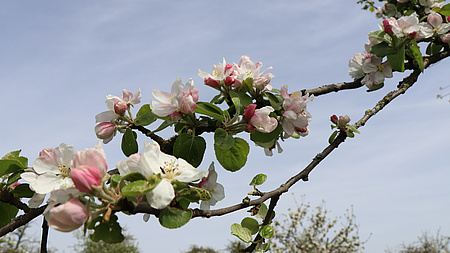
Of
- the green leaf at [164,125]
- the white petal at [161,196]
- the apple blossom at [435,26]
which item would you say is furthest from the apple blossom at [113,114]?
the apple blossom at [435,26]

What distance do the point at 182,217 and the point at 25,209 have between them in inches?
26.9

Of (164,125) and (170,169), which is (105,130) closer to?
(164,125)

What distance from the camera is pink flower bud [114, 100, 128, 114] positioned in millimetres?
1425

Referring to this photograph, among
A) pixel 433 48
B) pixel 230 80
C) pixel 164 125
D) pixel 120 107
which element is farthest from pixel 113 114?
pixel 433 48

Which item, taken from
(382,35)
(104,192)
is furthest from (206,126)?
(382,35)

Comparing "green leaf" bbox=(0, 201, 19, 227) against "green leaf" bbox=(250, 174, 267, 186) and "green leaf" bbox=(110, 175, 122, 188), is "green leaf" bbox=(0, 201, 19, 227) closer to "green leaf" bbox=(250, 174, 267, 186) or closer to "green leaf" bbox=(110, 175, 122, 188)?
"green leaf" bbox=(110, 175, 122, 188)

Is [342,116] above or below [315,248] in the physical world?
below

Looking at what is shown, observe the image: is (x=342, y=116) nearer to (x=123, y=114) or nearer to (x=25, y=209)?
(x=123, y=114)

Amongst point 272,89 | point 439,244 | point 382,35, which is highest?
point 439,244

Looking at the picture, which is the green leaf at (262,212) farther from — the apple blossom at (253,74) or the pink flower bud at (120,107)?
the pink flower bud at (120,107)

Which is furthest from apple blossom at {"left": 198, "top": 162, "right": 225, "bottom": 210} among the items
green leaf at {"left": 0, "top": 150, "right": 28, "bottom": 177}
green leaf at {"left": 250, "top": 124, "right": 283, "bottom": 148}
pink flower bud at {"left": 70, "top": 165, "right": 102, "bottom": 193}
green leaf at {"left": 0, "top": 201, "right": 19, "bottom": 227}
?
green leaf at {"left": 0, "top": 201, "right": 19, "bottom": 227}

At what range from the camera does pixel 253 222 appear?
1576 millimetres

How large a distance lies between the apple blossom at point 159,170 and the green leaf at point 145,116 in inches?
14.2

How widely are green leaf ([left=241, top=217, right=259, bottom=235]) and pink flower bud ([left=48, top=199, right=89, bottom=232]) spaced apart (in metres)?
0.83
